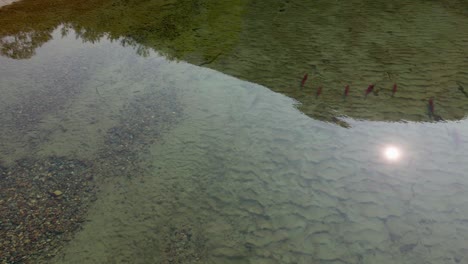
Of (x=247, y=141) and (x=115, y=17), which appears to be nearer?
(x=247, y=141)

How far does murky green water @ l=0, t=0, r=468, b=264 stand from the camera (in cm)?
556

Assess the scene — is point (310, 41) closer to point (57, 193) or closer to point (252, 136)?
point (252, 136)

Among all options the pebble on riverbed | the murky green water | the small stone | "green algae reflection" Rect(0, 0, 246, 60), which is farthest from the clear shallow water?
"green algae reflection" Rect(0, 0, 246, 60)

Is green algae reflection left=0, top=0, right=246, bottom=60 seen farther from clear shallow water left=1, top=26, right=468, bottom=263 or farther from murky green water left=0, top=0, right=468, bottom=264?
clear shallow water left=1, top=26, right=468, bottom=263

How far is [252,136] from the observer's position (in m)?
7.84

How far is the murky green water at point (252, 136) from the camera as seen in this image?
18.2 feet

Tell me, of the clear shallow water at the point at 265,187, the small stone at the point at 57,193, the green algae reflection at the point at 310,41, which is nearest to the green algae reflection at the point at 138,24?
the green algae reflection at the point at 310,41

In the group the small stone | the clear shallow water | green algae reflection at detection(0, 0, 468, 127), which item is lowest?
the clear shallow water

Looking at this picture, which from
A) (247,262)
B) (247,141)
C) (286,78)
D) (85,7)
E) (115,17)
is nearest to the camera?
(247,262)

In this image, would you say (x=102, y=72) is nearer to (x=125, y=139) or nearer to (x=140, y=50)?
(x=140, y=50)

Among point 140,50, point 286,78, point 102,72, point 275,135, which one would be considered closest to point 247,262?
point 275,135

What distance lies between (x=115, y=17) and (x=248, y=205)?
12.2 m

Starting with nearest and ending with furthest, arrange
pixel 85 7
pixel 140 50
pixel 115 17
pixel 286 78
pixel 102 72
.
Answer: pixel 286 78 < pixel 102 72 < pixel 140 50 < pixel 115 17 < pixel 85 7

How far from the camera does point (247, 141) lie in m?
7.69
